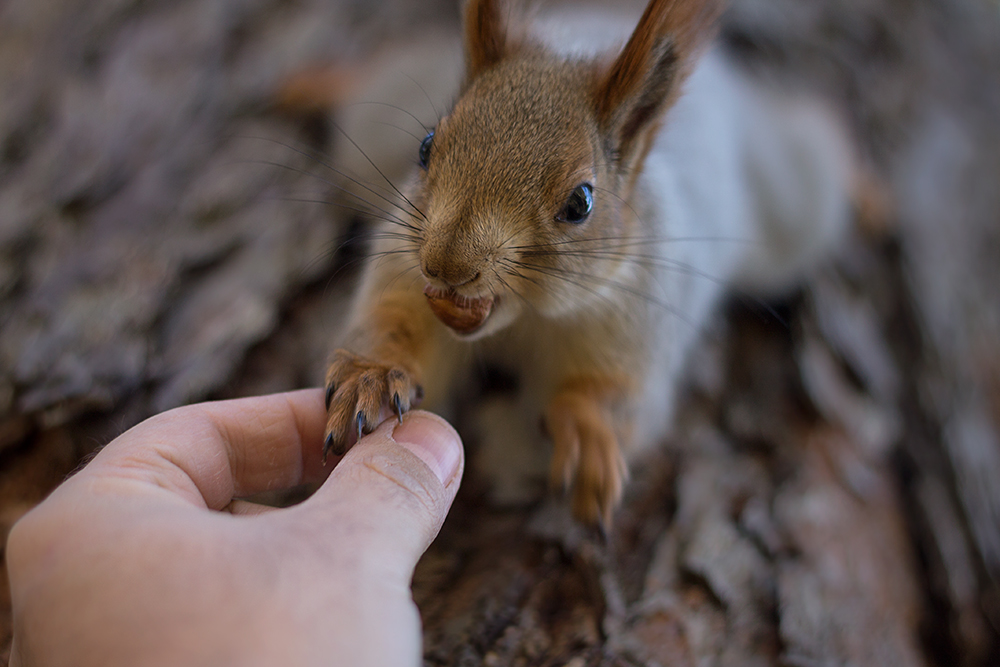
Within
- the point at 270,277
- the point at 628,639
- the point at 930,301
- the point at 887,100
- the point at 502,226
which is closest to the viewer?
the point at 502,226

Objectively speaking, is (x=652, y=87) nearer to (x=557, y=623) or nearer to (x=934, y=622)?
(x=557, y=623)

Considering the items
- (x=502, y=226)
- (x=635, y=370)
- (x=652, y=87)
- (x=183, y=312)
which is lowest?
(x=183, y=312)

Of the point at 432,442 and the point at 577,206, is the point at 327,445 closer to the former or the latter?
the point at 432,442

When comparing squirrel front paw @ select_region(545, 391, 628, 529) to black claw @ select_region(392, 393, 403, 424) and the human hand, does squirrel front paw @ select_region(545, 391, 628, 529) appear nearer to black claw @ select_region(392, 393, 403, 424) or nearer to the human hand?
black claw @ select_region(392, 393, 403, 424)

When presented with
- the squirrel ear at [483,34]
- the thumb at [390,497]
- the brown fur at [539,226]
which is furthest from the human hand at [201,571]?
the squirrel ear at [483,34]

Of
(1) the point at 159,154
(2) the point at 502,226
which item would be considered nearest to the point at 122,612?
(2) the point at 502,226

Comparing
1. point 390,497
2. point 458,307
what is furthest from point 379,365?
point 390,497

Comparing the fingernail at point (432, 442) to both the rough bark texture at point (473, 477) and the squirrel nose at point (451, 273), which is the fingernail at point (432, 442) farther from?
the rough bark texture at point (473, 477)
